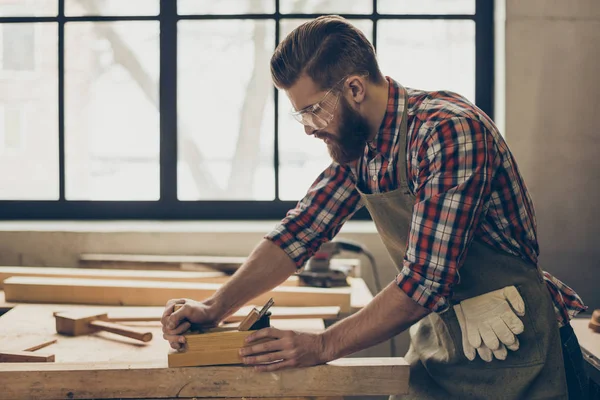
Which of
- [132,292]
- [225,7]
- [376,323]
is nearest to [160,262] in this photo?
[132,292]

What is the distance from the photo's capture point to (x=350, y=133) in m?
1.80

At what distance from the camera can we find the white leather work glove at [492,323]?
1640 mm

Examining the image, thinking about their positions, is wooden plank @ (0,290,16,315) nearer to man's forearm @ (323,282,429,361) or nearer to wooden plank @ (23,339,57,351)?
wooden plank @ (23,339,57,351)

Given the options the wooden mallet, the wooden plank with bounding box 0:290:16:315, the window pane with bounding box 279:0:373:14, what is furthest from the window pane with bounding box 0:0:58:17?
the wooden mallet

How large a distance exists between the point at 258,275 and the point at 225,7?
1.91m

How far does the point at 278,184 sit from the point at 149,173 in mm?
694

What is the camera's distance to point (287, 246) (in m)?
2.03

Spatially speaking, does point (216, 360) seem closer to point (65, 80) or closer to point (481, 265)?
point (481, 265)

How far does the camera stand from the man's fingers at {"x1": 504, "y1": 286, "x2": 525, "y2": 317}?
166 cm

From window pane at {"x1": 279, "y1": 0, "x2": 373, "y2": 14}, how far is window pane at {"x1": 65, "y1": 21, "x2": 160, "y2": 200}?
702mm

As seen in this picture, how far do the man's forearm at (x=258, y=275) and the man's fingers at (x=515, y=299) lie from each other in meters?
0.65

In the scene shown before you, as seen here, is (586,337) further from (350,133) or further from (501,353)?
(350,133)

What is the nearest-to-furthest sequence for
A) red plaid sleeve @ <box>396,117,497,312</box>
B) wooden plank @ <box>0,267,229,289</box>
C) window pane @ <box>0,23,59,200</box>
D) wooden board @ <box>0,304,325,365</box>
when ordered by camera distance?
red plaid sleeve @ <box>396,117,497,312</box> < wooden board @ <box>0,304,325,365</box> < wooden plank @ <box>0,267,229,289</box> < window pane @ <box>0,23,59,200</box>

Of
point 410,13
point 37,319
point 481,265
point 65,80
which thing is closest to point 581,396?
point 481,265
